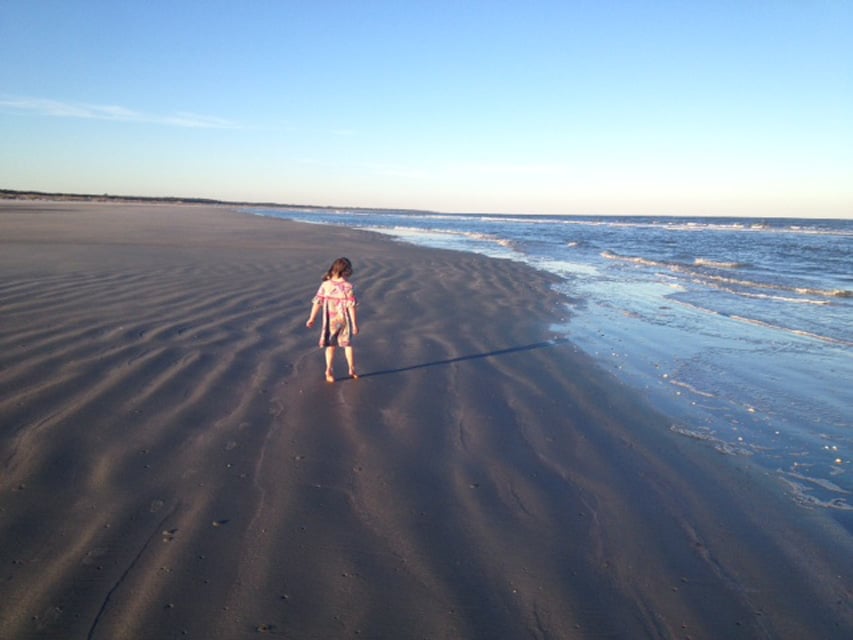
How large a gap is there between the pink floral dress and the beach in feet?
1.66

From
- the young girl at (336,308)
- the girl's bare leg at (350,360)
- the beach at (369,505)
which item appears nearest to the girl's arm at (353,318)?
the young girl at (336,308)

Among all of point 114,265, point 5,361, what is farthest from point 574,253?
point 5,361

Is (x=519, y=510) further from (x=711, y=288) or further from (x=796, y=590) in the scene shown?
(x=711, y=288)

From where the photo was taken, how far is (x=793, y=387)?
6.34m

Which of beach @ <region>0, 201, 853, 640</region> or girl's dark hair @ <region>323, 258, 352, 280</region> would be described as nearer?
beach @ <region>0, 201, 853, 640</region>

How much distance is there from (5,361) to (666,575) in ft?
20.7

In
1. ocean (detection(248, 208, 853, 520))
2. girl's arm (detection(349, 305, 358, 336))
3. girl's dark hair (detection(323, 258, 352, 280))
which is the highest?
girl's dark hair (detection(323, 258, 352, 280))

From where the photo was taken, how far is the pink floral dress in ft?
18.9

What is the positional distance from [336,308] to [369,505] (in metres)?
2.67

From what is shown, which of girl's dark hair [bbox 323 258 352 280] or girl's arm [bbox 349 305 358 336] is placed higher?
girl's dark hair [bbox 323 258 352 280]

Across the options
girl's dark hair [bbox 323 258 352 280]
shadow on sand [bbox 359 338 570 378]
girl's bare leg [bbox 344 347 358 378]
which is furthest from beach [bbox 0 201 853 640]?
girl's dark hair [bbox 323 258 352 280]

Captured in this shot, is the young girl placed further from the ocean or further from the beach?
the ocean

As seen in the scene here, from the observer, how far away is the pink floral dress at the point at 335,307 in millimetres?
5758

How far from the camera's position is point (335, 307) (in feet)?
19.0
